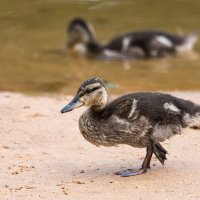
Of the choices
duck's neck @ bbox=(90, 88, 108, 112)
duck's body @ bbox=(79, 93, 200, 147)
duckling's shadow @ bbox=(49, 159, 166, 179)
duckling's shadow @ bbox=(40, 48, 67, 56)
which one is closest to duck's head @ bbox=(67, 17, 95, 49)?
duckling's shadow @ bbox=(40, 48, 67, 56)

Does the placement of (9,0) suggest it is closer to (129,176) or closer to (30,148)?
(30,148)

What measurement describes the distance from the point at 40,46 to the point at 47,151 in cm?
642

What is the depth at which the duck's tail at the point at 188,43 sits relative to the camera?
41.2 ft

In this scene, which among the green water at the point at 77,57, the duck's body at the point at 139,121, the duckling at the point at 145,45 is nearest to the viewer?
the duck's body at the point at 139,121

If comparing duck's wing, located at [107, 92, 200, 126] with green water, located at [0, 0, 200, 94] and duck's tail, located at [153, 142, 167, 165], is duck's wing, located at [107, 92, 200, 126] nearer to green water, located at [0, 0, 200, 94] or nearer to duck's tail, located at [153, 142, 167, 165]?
duck's tail, located at [153, 142, 167, 165]

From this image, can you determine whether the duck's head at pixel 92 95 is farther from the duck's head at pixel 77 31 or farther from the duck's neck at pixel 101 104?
the duck's head at pixel 77 31

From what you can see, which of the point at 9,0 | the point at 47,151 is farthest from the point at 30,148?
the point at 9,0

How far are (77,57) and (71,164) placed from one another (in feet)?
22.9

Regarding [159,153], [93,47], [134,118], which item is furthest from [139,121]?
[93,47]

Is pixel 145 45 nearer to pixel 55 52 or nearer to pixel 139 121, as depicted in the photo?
pixel 55 52

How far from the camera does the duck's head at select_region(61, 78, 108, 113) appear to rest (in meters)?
6.00

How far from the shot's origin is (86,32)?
13.8 metres

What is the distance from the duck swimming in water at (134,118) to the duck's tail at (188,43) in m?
6.57

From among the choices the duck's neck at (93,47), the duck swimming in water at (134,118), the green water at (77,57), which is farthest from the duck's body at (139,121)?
the duck's neck at (93,47)
